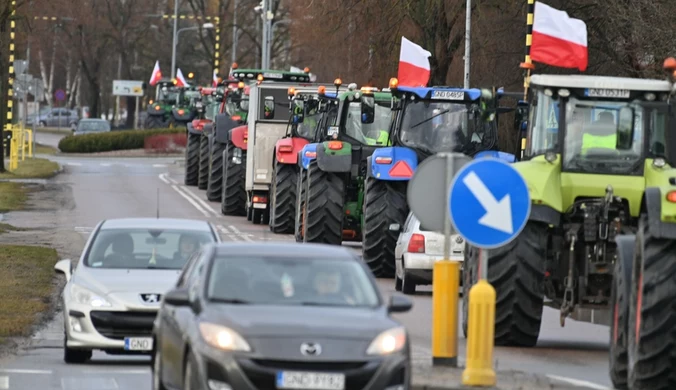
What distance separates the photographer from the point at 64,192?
44594 mm

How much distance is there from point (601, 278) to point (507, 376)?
2919 millimetres

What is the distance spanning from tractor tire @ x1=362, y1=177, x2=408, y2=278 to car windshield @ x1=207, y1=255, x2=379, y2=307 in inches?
502

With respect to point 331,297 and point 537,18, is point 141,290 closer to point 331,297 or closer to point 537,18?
point 331,297

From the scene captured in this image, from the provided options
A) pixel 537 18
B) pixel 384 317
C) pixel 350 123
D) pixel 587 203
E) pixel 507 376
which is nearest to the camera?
pixel 384 317

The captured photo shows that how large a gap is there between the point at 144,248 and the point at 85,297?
103 cm

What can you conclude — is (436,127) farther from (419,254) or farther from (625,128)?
(625,128)

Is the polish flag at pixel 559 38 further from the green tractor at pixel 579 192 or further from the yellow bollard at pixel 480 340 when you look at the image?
the yellow bollard at pixel 480 340

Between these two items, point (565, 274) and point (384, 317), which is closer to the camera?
point (384, 317)

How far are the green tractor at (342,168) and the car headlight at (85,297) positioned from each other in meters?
11.1

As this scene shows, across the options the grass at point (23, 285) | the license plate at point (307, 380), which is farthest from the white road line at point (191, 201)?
the license plate at point (307, 380)

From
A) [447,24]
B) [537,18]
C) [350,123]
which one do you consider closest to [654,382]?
[537,18]

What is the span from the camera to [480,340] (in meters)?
13.0

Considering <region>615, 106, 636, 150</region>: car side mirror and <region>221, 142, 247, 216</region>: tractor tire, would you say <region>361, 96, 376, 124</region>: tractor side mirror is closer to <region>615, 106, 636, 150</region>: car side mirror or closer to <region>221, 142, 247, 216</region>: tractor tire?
<region>615, 106, 636, 150</region>: car side mirror

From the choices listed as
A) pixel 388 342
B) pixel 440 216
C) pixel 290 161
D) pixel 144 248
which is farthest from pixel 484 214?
pixel 290 161
